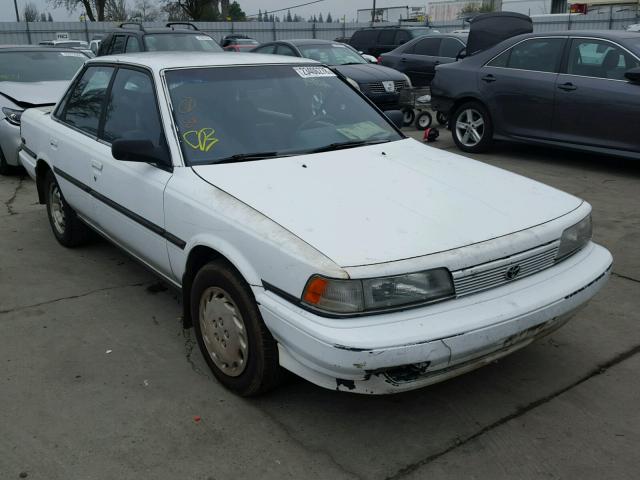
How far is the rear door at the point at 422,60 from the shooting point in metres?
13.8

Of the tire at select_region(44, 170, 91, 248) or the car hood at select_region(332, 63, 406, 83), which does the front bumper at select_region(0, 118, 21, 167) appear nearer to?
the tire at select_region(44, 170, 91, 248)

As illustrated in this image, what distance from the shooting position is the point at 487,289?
2.62 meters

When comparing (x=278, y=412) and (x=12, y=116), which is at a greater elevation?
(x=12, y=116)

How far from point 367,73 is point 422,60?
3.33 m

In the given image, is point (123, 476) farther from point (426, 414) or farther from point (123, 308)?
point (123, 308)

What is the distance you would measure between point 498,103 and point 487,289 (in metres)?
6.08

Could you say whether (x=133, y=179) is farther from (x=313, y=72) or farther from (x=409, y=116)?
(x=409, y=116)

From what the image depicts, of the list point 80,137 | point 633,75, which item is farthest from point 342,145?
point 633,75

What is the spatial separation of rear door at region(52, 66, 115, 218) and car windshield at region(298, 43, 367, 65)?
24.1 ft

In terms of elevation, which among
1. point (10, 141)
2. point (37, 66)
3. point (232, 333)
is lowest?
point (232, 333)

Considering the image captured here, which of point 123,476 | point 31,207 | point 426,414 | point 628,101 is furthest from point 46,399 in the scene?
point 628,101

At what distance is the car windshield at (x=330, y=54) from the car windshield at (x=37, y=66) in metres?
4.43

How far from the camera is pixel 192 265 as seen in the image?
316cm

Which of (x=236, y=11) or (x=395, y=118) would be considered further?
(x=236, y=11)
